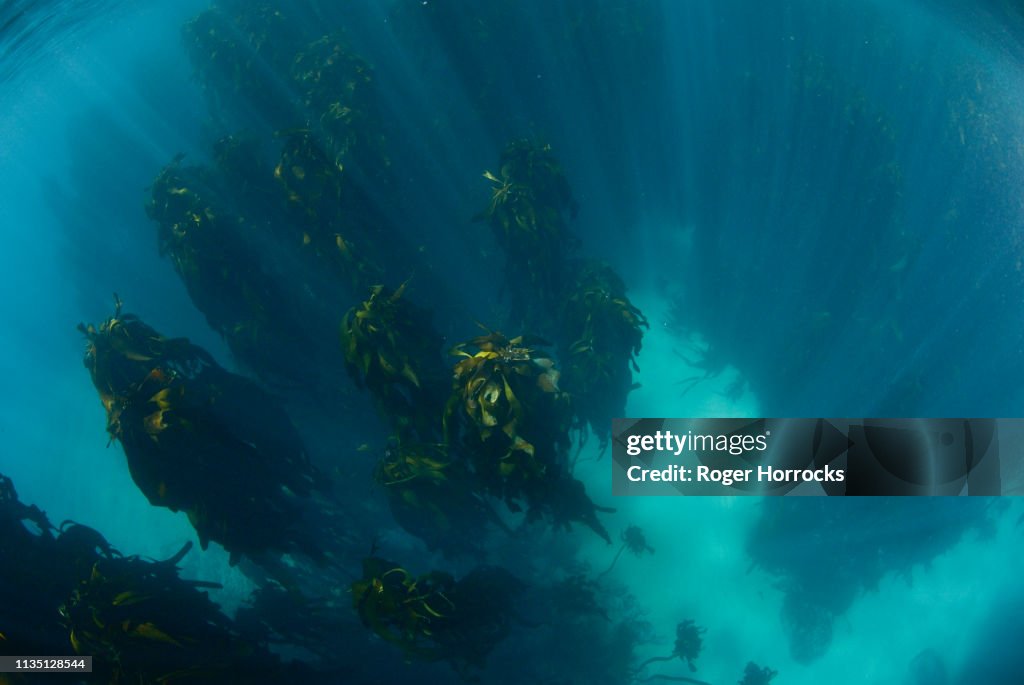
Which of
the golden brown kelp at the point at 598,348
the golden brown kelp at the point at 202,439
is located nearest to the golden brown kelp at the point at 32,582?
the golden brown kelp at the point at 202,439

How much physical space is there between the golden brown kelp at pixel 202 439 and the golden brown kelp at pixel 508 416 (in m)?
3.38

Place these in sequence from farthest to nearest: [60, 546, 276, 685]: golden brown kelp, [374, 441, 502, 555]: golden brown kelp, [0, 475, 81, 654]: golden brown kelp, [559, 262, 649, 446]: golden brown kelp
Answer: [559, 262, 649, 446]: golden brown kelp
[374, 441, 502, 555]: golden brown kelp
[0, 475, 81, 654]: golden brown kelp
[60, 546, 276, 685]: golden brown kelp

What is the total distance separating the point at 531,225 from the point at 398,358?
3638mm

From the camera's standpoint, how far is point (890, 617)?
36.6ft

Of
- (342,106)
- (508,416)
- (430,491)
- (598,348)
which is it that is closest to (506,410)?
(508,416)

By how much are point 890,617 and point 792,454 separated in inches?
327

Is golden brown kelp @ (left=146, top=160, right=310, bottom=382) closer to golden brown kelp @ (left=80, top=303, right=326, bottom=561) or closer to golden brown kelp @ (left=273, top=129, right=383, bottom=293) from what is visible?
golden brown kelp @ (left=80, top=303, right=326, bottom=561)

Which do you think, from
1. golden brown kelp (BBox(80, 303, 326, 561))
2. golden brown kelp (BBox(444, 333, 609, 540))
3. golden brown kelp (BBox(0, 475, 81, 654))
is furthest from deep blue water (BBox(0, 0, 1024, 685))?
golden brown kelp (BBox(0, 475, 81, 654))

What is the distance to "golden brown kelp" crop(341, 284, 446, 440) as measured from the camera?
586 centimetres

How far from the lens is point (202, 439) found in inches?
247

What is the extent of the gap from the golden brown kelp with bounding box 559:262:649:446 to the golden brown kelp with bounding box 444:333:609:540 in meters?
1.87

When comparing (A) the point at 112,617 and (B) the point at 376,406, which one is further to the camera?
(B) the point at 376,406

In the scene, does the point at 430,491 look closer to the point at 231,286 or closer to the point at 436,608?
the point at 436,608

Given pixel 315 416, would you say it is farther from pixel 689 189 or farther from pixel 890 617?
pixel 890 617
